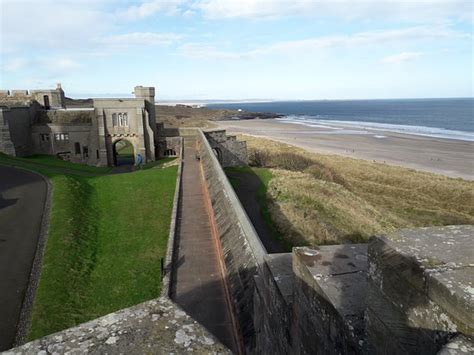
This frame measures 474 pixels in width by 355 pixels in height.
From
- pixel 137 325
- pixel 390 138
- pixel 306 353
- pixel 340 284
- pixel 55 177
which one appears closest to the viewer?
pixel 137 325

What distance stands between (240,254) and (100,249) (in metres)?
8.04

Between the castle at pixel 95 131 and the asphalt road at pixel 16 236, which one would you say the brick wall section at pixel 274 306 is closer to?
the asphalt road at pixel 16 236

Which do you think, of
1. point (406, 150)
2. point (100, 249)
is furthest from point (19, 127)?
point (406, 150)

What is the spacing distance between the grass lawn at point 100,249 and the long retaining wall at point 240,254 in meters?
2.98

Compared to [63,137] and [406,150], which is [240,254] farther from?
[406,150]

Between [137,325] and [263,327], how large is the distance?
476cm

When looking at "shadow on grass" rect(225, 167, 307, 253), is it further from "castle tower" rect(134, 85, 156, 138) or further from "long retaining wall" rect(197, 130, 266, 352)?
"castle tower" rect(134, 85, 156, 138)

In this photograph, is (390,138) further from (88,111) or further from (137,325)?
(137,325)

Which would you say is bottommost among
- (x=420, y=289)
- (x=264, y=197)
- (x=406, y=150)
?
(x=406, y=150)

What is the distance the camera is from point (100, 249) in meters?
14.9

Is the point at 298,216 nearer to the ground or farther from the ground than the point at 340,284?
nearer to the ground

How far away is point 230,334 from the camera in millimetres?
8219

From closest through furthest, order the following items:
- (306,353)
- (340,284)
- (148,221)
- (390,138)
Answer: (340,284), (306,353), (148,221), (390,138)

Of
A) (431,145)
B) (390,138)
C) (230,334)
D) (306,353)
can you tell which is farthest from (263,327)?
(390,138)
